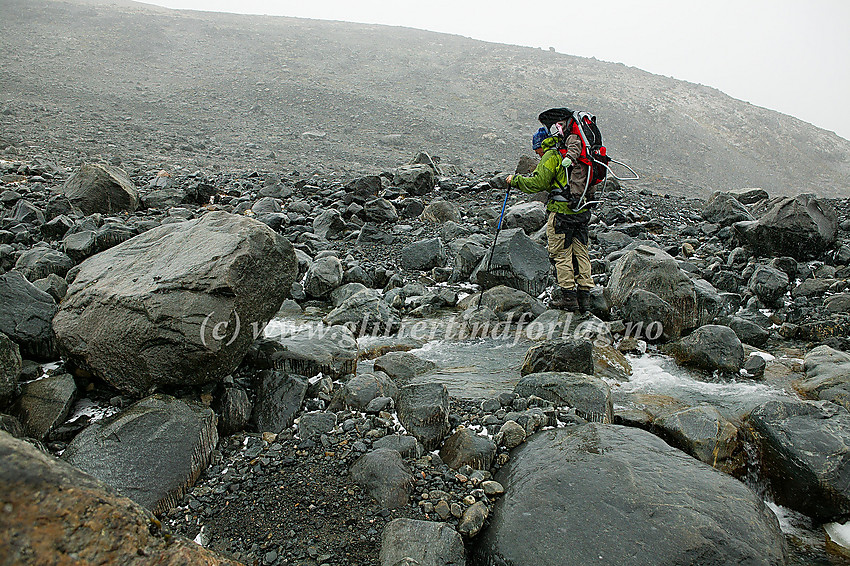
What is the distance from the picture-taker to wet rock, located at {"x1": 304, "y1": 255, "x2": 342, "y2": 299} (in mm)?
8891

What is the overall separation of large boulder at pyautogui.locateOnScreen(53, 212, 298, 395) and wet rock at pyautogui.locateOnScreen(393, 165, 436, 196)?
10178 mm

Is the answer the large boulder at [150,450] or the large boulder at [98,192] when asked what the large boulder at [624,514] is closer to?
the large boulder at [150,450]

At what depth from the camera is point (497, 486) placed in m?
3.93

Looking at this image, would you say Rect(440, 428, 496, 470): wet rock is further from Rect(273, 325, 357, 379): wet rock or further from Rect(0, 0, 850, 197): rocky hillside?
Rect(0, 0, 850, 197): rocky hillside

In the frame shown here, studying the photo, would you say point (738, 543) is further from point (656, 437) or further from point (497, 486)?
point (497, 486)

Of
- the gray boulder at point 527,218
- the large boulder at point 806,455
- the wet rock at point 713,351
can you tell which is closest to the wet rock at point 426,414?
the large boulder at point 806,455

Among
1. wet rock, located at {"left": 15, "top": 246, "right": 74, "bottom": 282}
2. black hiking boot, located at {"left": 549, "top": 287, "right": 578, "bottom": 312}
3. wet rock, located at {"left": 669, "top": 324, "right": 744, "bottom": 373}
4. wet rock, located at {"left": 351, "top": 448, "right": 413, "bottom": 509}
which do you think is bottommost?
wet rock, located at {"left": 15, "top": 246, "right": 74, "bottom": 282}

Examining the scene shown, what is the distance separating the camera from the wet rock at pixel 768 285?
27.5ft

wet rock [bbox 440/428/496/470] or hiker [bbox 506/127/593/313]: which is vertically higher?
hiker [bbox 506/127/593/313]

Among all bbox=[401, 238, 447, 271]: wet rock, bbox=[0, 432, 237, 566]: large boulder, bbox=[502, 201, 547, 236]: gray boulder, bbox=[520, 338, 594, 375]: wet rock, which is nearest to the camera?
bbox=[0, 432, 237, 566]: large boulder

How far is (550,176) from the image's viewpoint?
761 cm

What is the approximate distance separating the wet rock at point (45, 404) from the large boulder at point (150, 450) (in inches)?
14.2

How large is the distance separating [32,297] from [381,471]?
3826mm

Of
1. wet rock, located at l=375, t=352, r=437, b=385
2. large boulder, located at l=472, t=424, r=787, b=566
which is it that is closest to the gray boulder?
wet rock, located at l=375, t=352, r=437, b=385
